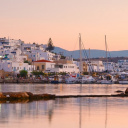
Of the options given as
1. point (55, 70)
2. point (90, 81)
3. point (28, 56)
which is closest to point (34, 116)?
point (90, 81)

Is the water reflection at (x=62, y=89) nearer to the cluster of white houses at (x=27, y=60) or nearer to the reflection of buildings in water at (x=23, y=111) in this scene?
the reflection of buildings in water at (x=23, y=111)

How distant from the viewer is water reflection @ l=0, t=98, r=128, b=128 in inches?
885

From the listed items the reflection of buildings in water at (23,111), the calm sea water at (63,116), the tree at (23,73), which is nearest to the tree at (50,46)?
Result: the tree at (23,73)

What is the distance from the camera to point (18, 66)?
121750 mm

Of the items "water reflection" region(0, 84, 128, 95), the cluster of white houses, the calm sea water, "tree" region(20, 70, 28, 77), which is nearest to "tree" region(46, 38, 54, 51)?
the cluster of white houses

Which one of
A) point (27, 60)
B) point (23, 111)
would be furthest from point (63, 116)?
point (27, 60)

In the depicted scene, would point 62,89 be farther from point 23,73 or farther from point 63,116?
point 23,73

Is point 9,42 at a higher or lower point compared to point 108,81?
higher

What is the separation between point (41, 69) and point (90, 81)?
2281cm

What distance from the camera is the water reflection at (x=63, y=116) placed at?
22491 mm

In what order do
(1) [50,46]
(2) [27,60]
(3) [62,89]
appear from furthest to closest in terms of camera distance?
(1) [50,46] → (2) [27,60] → (3) [62,89]

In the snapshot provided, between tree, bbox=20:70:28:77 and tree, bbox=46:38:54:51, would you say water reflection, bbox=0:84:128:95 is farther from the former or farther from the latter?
tree, bbox=46:38:54:51

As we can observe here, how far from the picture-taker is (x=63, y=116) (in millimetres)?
25797

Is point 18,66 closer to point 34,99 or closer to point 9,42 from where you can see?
point 9,42
